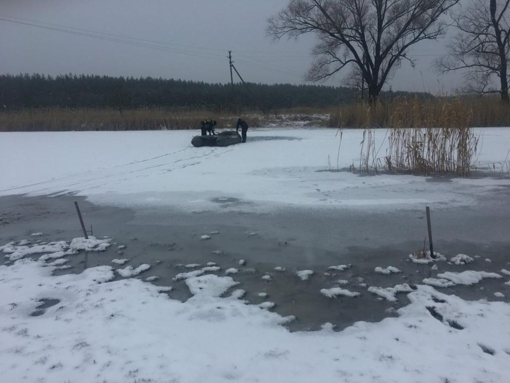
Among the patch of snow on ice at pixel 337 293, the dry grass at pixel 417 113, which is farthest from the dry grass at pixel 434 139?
the patch of snow on ice at pixel 337 293

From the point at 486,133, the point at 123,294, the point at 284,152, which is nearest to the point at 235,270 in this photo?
the point at 123,294

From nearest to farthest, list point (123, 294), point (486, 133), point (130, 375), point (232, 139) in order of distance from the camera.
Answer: point (130, 375) → point (123, 294) → point (486, 133) → point (232, 139)

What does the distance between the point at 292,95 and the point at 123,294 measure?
60.4 meters

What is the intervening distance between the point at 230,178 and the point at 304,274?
15.2ft

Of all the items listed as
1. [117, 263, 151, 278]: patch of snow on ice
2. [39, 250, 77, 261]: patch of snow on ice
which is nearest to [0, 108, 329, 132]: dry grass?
[39, 250, 77, 261]: patch of snow on ice

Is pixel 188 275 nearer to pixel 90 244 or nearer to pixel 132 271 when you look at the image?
pixel 132 271

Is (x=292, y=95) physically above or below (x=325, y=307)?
above

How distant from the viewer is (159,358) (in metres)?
2.46

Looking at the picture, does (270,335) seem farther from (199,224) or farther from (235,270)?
(199,224)

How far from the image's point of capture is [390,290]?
10.7 ft

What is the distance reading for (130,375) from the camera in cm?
230

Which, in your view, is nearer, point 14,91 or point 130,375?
point 130,375

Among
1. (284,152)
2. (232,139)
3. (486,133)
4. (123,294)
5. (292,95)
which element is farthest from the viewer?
(292,95)

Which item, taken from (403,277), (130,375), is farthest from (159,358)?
(403,277)
